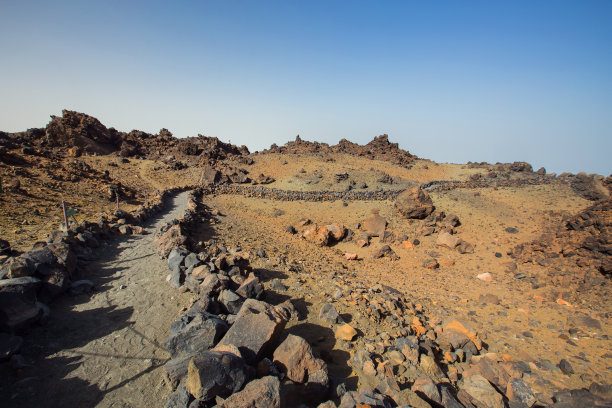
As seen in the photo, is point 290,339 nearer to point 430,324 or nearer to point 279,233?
point 430,324

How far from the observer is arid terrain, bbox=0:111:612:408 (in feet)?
15.7

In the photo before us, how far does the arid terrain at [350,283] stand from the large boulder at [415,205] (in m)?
0.11

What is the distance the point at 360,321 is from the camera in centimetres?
704

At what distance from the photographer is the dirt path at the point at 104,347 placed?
401cm

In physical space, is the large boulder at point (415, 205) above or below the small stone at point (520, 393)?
above


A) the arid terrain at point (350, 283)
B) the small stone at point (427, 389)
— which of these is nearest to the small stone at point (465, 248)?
the arid terrain at point (350, 283)

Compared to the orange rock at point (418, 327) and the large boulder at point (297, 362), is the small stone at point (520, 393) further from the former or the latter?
the large boulder at point (297, 362)

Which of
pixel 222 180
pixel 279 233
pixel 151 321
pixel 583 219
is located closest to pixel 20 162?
pixel 222 180

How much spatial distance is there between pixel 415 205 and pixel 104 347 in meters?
15.8

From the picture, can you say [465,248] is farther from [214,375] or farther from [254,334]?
[214,375]

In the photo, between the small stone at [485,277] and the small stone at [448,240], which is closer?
the small stone at [485,277]

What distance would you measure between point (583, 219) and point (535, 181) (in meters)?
15.3

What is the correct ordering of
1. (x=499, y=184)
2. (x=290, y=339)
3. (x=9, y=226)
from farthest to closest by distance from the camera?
(x=499, y=184), (x=9, y=226), (x=290, y=339)

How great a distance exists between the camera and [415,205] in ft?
55.3
